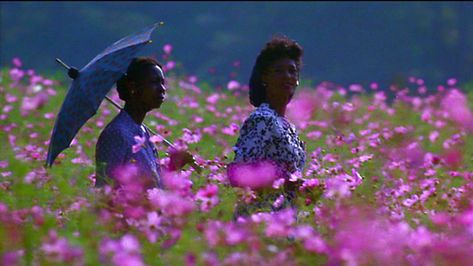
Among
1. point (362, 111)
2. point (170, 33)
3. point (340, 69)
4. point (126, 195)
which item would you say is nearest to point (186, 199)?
point (126, 195)

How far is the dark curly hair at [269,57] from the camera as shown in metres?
5.11

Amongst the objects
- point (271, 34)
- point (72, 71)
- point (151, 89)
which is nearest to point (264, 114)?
point (151, 89)

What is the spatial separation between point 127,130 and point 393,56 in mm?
20970

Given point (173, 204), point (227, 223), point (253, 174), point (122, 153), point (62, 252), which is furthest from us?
point (122, 153)

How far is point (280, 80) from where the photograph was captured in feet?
16.6

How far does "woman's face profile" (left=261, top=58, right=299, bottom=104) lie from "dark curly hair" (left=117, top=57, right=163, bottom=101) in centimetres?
52

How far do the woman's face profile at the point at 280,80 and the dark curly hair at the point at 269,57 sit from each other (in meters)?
0.03

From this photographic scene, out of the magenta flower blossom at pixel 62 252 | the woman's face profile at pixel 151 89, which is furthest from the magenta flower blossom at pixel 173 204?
the woman's face profile at pixel 151 89

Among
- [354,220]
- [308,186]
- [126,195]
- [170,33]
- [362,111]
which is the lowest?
[354,220]

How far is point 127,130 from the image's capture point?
195 inches

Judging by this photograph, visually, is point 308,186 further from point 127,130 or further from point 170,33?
point 170,33

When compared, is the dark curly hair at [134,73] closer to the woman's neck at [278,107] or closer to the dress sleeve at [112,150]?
the dress sleeve at [112,150]

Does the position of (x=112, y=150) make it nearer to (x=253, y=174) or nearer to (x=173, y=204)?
(x=253, y=174)

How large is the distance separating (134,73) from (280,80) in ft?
2.16
